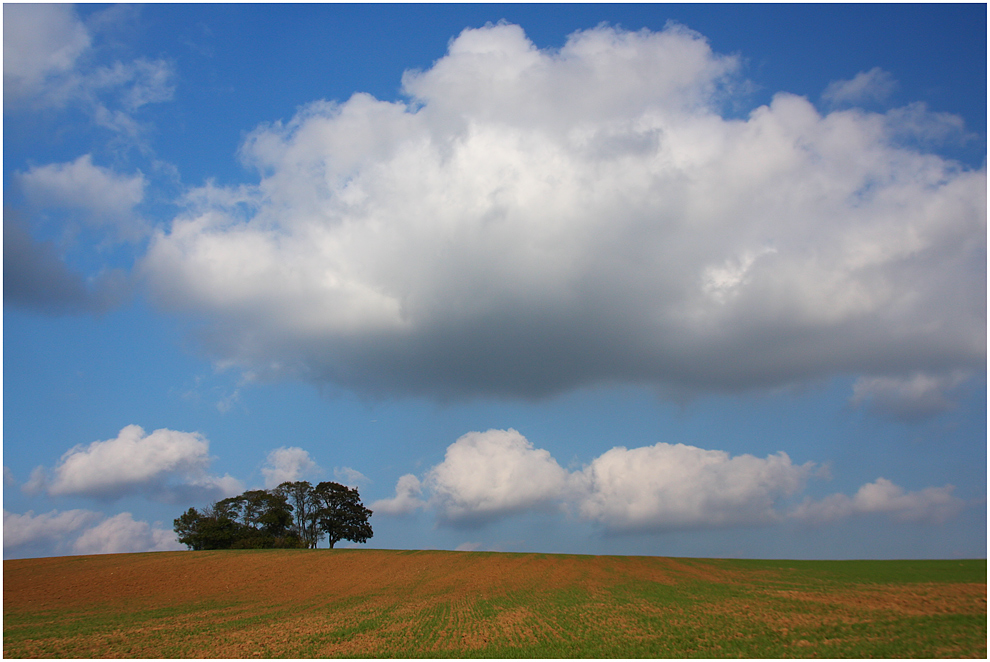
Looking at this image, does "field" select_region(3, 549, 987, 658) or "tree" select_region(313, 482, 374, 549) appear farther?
"tree" select_region(313, 482, 374, 549)


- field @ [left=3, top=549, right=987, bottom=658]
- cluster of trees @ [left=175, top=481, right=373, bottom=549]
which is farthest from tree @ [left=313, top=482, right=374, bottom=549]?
field @ [left=3, top=549, right=987, bottom=658]

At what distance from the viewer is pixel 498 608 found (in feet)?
118

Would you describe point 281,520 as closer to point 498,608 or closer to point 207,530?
point 207,530

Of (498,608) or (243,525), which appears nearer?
(498,608)

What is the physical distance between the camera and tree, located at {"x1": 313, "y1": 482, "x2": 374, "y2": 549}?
92125mm

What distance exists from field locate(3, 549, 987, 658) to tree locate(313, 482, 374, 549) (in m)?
31.5

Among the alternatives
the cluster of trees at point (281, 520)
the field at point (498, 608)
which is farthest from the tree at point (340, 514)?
the field at point (498, 608)

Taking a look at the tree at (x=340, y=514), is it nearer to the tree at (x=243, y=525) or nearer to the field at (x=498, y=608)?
the tree at (x=243, y=525)

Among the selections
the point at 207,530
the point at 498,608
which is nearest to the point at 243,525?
the point at 207,530

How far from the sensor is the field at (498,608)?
25.5 meters

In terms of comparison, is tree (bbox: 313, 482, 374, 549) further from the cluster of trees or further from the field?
the field

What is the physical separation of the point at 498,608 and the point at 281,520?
218 ft

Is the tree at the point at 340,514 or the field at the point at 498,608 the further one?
the tree at the point at 340,514

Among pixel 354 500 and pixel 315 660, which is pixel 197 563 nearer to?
pixel 354 500
